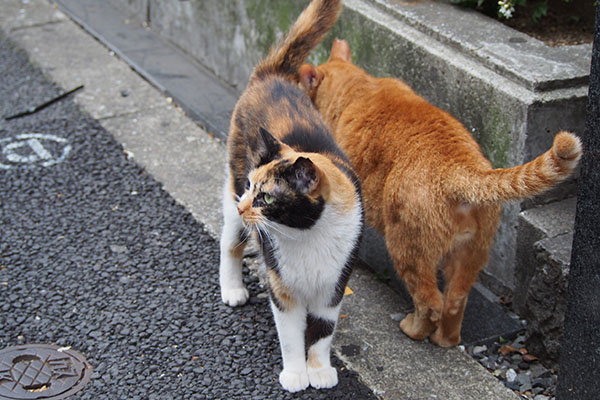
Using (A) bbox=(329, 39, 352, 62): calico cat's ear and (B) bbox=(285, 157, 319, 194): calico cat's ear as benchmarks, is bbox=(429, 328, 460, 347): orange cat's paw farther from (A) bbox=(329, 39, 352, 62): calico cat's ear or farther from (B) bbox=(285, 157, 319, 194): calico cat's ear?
(A) bbox=(329, 39, 352, 62): calico cat's ear

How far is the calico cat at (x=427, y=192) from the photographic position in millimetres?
3039

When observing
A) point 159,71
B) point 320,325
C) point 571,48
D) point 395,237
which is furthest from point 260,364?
point 159,71

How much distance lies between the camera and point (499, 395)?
3162 millimetres

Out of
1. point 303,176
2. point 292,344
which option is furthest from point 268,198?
point 292,344

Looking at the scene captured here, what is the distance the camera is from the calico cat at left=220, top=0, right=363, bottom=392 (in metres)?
2.78

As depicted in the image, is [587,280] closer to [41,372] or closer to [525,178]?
[525,178]

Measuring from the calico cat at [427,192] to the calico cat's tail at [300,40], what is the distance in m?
0.38

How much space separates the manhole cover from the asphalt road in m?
0.06

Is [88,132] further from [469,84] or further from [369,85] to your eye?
[469,84]

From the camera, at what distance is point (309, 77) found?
4031 millimetres

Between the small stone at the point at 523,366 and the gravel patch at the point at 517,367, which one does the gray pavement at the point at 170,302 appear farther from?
the small stone at the point at 523,366

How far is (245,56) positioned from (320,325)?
3.12 metres

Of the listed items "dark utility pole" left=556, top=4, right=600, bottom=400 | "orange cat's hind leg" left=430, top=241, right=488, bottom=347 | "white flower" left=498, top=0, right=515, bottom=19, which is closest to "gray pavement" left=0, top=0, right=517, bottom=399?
"orange cat's hind leg" left=430, top=241, right=488, bottom=347

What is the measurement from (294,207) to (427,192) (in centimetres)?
71
